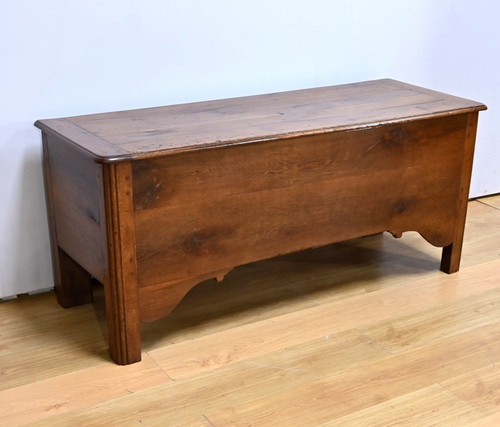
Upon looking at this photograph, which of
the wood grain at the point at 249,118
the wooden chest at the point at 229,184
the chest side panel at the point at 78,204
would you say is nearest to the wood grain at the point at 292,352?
the wooden chest at the point at 229,184

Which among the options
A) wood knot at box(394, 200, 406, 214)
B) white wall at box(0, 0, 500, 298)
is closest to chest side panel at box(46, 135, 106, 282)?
white wall at box(0, 0, 500, 298)

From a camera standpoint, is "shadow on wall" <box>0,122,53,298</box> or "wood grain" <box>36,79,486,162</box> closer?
"wood grain" <box>36,79,486,162</box>

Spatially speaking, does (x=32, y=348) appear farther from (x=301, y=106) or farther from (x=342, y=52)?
(x=342, y=52)

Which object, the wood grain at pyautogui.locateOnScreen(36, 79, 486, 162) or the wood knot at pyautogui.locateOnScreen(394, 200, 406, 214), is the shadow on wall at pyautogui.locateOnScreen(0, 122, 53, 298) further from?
the wood knot at pyautogui.locateOnScreen(394, 200, 406, 214)

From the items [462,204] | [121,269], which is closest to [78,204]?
[121,269]

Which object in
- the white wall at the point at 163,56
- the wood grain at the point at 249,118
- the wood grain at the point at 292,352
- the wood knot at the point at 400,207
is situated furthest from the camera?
the wood knot at the point at 400,207

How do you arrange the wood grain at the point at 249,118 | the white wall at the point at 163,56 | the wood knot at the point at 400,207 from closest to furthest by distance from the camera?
1. the wood grain at the point at 249,118
2. the white wall at the point at 163,56
3. the wood knot at the point at 400,207

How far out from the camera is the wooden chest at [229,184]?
1.89m

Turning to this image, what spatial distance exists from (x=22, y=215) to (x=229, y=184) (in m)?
0.66

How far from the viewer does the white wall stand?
2.15 m

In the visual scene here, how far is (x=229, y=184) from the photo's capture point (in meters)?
1.99

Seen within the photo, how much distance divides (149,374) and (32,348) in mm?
337

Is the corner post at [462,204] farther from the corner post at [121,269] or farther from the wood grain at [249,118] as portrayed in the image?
the corner post at [121,269]

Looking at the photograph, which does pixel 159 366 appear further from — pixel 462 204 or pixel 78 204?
pixel 462 204
